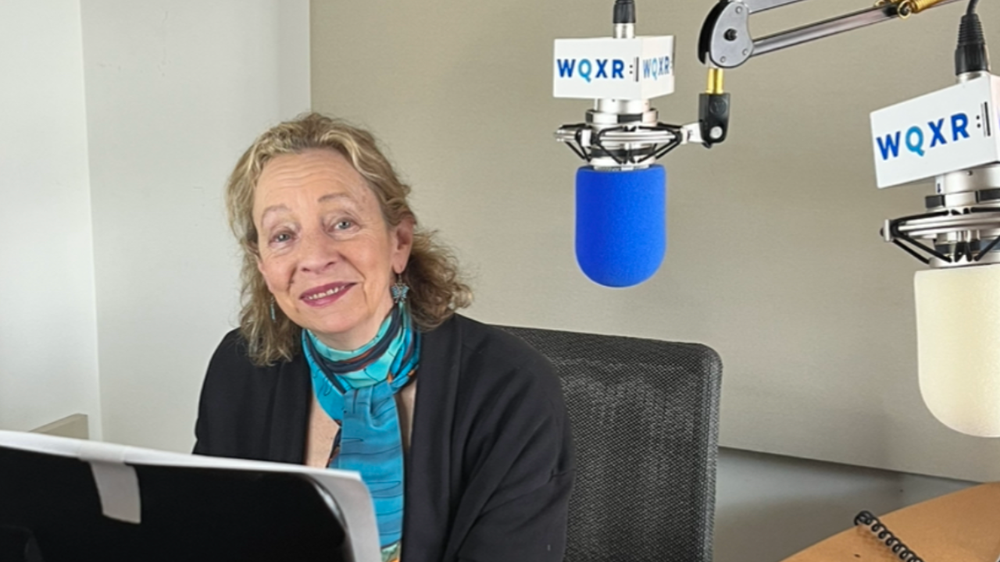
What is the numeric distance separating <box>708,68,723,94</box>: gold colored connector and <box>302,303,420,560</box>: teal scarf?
0.52 metres

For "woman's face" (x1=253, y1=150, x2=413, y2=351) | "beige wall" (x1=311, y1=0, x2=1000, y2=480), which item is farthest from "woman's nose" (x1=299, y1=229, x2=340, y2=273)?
"beige wall" (x1=311, y1=0, x2=1000, y2=480)

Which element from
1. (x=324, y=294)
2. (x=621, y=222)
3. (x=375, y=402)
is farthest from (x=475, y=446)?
(x=621, y=222)

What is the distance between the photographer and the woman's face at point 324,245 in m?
1.21

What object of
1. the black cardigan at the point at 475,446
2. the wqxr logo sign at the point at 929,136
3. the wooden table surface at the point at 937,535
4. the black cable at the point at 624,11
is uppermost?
the black cable at the point at 624,11

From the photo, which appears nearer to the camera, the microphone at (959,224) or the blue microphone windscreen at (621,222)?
the microphone at (959,224)

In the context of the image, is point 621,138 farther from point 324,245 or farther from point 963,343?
point 324,245

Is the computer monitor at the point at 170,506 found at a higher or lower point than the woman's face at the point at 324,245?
lower

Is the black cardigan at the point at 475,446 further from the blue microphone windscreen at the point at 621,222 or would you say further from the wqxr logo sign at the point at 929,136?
the wqxr logo sign at the point at 929,136

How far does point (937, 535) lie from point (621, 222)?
666 mm

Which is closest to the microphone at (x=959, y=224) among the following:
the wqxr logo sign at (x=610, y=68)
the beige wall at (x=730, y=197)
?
the wqxr logo sign at (x=610, y=68)

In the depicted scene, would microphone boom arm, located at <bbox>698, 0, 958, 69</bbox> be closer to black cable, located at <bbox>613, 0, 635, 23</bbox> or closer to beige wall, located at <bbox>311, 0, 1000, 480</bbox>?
black cable, located at <bbox>613, 0, 635, 23</bbox>

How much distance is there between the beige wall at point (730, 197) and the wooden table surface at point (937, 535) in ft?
0.72

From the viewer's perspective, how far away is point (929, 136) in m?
0.66

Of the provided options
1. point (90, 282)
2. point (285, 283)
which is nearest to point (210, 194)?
point (90, 282)
